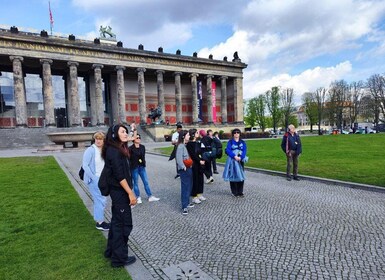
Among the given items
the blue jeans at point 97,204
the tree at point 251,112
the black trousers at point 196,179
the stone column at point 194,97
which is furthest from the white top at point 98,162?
the tree at point 251,112

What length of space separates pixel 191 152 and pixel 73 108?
41.4 meters

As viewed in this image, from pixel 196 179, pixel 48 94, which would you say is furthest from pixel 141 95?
pixel 196 179

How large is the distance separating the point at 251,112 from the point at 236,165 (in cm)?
7470

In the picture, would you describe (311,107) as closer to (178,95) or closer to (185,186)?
(178,95)

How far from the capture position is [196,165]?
7.45 meters

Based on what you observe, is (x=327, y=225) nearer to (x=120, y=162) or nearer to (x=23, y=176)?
(x=120, y=162)

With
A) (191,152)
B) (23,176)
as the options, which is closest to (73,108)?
(23,176)

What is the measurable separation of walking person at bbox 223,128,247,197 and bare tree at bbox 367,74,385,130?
62.8 m

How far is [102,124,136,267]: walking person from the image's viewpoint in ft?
12.8

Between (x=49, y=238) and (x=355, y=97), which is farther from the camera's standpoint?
(x=355, y=97)

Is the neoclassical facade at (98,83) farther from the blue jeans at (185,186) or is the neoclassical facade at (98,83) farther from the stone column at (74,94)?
the blue jeans at (185,186)

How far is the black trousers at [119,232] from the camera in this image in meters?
3.98

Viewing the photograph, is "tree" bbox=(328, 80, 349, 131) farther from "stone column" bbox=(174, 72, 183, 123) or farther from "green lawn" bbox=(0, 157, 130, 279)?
"green lawn" bbox=(0, 157, 130, 279)

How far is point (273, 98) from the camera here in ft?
242
